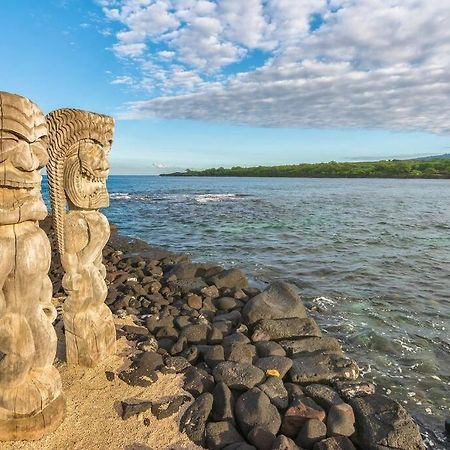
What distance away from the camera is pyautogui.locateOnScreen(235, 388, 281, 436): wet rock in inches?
168

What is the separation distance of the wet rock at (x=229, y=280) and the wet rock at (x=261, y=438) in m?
5.38

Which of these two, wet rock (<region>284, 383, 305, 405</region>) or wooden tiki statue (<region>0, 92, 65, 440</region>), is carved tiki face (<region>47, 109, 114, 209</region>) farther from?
wet rock (<region>284, 383, 305, 405</region>)

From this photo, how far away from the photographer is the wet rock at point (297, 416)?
4.38 meters

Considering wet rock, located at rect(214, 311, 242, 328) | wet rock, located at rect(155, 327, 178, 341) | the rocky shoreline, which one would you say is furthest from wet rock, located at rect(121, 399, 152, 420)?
wet rock, located at rect(214, 311, 242, 328)

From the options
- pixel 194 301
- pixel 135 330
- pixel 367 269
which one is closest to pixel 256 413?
pixel 135 330

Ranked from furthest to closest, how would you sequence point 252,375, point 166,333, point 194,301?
point 194,301 → point 166,333 → point 252,375

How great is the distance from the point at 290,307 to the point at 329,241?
10.3 m

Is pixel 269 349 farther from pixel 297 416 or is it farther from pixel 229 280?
pixel 229 280

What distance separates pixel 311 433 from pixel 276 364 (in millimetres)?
1407

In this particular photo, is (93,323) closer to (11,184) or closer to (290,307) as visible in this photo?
(11,184)

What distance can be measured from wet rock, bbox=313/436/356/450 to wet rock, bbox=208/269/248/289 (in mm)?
5563

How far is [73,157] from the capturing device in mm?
4902

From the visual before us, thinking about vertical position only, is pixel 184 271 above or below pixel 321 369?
above

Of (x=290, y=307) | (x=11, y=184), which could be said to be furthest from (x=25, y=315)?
(x=290, y=307)
